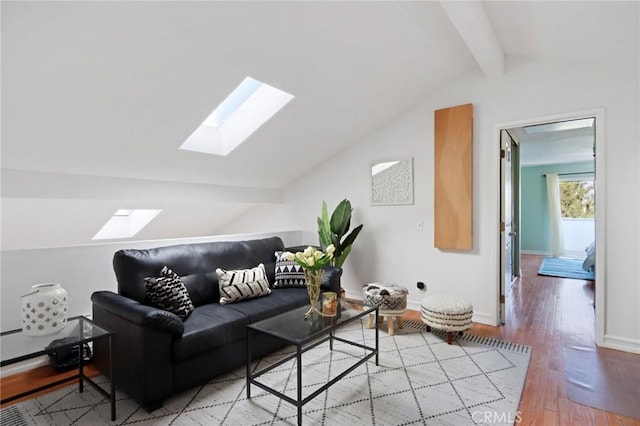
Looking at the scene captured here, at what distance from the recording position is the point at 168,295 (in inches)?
95.7

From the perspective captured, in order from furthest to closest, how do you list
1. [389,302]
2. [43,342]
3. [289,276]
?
[289,276]
[389,302]
[43,342]

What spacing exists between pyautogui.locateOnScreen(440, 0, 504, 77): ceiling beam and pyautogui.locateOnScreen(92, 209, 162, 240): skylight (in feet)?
13.6

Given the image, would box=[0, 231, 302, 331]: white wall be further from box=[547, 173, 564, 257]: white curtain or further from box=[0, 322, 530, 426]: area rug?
box=[547, 173, 564, 257]: white curtain

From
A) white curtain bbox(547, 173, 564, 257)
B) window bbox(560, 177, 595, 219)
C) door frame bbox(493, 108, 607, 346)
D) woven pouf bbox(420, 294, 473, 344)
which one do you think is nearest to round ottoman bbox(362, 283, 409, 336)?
woven pouf bbox(420, 294, 473, 344)

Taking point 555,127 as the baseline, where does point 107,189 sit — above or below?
below

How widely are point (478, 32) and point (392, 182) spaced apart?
198 centimetres

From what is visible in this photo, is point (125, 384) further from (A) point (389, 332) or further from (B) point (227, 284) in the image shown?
(A) point (389, 332)

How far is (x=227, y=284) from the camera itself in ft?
9.40

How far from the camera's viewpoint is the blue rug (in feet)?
19.1

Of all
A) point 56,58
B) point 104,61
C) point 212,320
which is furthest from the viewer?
point 212,320

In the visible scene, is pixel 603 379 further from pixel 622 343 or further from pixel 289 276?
pixel 289 276

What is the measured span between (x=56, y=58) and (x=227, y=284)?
199 cm

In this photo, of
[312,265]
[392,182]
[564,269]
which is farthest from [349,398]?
[564,269]

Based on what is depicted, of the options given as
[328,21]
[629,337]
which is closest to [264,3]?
[328,21]
